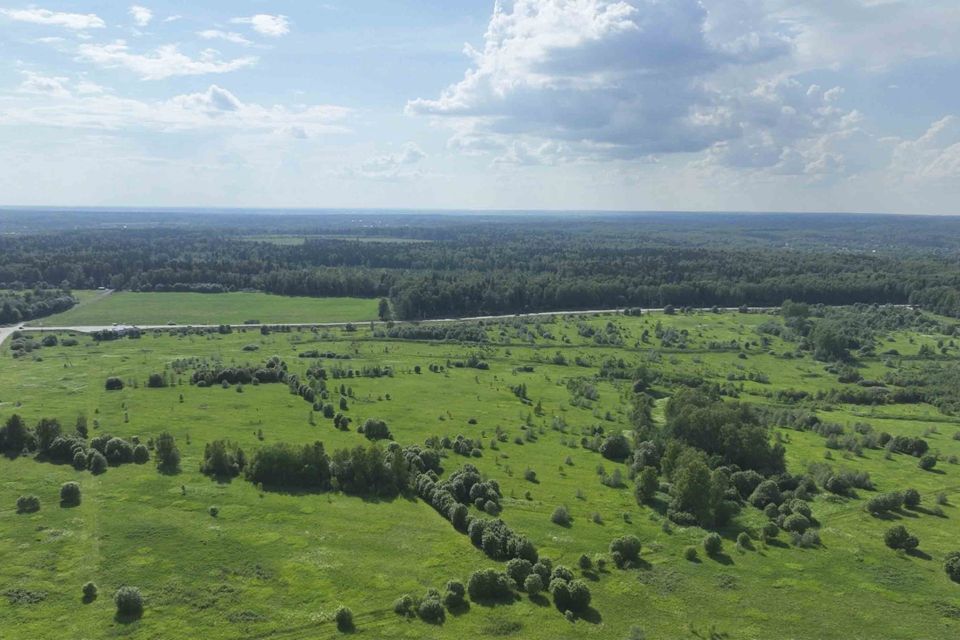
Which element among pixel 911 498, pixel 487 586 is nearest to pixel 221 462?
pixel 487 586

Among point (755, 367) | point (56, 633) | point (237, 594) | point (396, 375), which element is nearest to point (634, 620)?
point (237, 594)

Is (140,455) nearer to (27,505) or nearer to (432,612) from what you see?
(27,505)

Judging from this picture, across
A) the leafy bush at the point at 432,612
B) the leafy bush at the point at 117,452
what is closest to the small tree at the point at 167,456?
the leafy bush at the point at 117,452

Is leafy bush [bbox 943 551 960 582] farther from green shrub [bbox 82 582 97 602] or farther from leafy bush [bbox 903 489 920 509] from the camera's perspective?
green shrub [bbox 82 582 97 602]

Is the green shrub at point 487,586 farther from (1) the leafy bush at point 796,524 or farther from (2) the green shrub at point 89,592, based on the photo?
(1) the leafy bush at point 796,524

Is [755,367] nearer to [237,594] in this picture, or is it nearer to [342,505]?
[342,505]

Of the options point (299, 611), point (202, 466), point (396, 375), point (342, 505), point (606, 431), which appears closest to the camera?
point (299, 611)

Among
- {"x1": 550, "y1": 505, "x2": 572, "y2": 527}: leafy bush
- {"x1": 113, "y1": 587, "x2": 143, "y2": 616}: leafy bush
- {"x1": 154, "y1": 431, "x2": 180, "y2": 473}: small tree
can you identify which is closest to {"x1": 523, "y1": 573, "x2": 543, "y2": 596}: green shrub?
{"x1": 550, "y1": 505, "x2": 572, "y2": 527}: leafy bush
